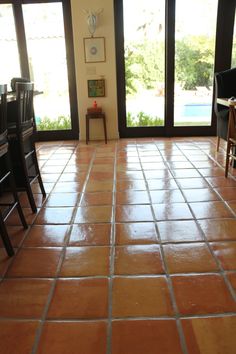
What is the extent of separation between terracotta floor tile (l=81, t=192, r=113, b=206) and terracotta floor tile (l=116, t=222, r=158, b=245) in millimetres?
488

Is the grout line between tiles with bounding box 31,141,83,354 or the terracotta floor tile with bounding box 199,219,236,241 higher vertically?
the terracotta floor tile with bounding box 199,219,236,241

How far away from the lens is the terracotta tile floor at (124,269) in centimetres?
137

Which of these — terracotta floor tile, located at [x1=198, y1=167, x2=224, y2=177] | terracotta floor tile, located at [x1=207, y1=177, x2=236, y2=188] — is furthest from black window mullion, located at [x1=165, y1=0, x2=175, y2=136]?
terracotta floor tile, located at [x1=207, y1=177, x2=236, y2=188]

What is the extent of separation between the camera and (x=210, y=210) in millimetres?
2562

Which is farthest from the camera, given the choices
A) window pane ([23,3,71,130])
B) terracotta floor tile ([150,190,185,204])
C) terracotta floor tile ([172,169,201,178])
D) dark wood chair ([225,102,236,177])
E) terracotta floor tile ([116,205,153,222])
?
window pane ([23,3,71,130])

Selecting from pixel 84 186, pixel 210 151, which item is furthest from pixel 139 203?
pixel 210 151

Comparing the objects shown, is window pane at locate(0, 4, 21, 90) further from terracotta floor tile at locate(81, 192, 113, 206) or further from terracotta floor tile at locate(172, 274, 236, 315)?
terracotta floor tile at locate(172, 274, 236, 315)

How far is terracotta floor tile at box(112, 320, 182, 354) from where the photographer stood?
1301 millimetres

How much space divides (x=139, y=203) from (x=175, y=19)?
3.67 m

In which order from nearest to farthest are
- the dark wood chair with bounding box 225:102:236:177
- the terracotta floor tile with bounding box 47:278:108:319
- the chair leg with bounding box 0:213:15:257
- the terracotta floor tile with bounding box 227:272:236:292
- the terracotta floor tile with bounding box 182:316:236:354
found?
the terracotta floor tile with bounding box 182:316:236:354, the terracotta floor tile with bounding box 47:278:108:319, the terracotta floor tile with bounding box 227:272:236:292, the chair leg with bounding box 0:213:15:257, the dark wood chair with bounding box 225:102:236:177

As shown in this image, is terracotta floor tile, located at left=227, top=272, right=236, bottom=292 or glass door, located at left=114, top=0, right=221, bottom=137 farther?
glass door, located at left=114, top=0, right=221, bottom=137

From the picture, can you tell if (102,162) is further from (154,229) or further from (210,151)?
(154,229)

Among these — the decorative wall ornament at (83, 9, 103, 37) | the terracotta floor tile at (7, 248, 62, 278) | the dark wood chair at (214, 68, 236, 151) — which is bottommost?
the terracotta floor tile at (7, 248, 62, 278)

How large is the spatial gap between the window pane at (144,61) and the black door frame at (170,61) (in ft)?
0.30
